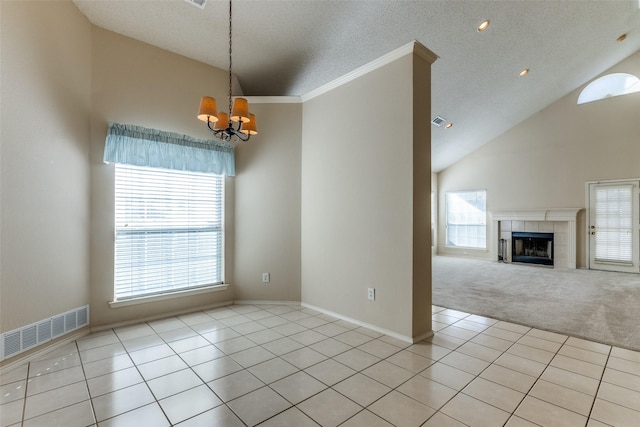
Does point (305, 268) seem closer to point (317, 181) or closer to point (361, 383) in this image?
point (317, 181)

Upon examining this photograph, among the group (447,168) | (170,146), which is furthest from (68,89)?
(447,168)

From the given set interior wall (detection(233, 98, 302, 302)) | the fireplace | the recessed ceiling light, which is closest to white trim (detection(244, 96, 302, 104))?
interior wall (detection(233, 98, 302, 302))

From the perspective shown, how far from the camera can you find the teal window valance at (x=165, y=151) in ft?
10.3

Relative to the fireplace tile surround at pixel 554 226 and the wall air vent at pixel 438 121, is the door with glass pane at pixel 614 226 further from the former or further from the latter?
the wall air vent at pixel 438 121

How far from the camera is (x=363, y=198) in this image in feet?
10.7

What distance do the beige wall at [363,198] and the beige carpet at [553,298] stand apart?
152 centimetres

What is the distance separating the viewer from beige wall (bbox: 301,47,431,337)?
2.89 m

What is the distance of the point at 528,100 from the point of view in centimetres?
656

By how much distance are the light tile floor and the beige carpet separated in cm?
45

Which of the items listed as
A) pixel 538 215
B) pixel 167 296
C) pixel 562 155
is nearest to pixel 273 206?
pixel 167 296

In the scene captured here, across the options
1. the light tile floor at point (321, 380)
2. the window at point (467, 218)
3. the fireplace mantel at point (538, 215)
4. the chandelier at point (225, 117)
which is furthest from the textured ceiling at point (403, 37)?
the light tile floor at point (321, 380)

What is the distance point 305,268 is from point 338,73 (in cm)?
294

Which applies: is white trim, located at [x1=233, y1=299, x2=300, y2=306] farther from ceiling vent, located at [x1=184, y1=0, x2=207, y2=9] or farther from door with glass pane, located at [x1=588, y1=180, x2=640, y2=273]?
door with glass pane, located at [x1=588, y1=180, x2=640, y2=273]

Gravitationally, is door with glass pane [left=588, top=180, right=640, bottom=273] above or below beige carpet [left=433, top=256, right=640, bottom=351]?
above
